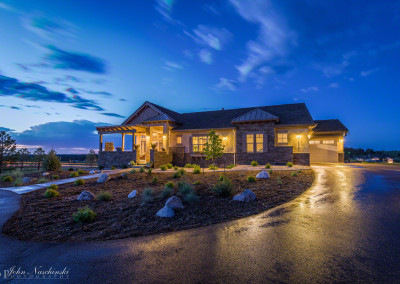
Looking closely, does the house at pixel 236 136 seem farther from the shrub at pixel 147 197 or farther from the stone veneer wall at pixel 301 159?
the shrub at pixel 147 197

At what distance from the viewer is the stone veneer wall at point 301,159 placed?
16344 millimetres

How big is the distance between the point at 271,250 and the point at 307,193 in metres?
4.92

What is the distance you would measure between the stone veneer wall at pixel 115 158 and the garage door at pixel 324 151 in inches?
812

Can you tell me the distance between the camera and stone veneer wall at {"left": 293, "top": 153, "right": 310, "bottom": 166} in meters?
16.3

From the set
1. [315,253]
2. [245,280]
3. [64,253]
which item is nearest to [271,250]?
[315,253]

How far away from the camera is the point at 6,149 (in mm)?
16969

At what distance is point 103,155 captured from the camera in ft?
61.7

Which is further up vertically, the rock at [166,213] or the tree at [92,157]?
the tree at [92,157]

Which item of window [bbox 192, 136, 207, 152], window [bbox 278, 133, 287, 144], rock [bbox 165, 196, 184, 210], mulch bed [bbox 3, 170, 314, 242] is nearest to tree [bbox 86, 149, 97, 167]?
window [bbox 192, 136, 207, 152]

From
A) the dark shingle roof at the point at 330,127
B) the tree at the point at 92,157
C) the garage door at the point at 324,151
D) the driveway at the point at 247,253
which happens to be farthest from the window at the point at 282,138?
the tree at the point at 92,157

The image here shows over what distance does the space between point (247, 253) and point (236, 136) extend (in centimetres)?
A: 1539

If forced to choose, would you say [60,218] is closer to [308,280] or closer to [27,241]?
[27,241]

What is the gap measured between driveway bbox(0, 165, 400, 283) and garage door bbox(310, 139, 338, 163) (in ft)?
65.8

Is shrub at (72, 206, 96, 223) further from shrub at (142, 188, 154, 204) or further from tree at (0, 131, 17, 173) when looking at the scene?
tree at (0, 131, 17, 173)
